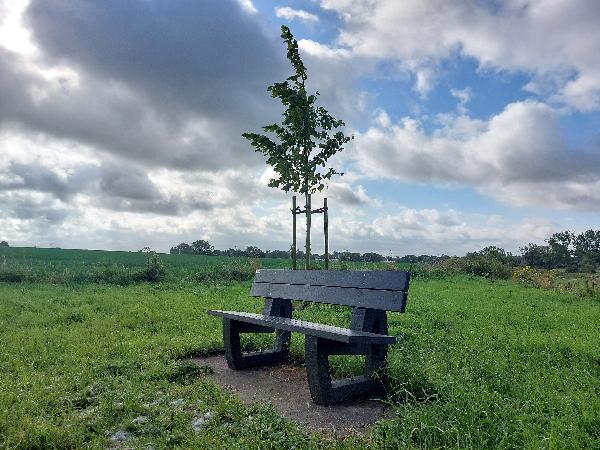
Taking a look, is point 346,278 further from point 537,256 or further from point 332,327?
point 537,256

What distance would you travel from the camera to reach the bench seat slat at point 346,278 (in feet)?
15.6

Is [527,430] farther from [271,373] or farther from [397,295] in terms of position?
[271,373]

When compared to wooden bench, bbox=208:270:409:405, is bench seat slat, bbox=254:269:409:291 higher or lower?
higher

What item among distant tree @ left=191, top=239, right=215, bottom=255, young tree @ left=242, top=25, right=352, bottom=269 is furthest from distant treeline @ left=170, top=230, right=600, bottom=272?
young tree @ left=242, top=25, right=352, bottom=269

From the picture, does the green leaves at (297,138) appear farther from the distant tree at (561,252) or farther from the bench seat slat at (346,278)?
the distant tree at (561,252)

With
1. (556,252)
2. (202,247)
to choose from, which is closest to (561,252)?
(556,252)

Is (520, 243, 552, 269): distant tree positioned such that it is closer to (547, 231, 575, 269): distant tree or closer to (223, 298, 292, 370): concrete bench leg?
(547, 231, 575, 269): distant tree

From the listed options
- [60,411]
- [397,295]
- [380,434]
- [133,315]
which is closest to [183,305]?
[133,315]

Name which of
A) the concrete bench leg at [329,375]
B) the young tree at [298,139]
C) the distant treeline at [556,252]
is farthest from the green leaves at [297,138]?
the distant treeline at [556,252]

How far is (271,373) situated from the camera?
5.89 metres

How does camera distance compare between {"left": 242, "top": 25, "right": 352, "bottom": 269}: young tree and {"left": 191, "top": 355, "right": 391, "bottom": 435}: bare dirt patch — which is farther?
{"left": 242, "top": 25, "right": 352, "bottom": 269}: young tree

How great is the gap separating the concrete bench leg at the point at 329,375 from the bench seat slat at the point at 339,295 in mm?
457

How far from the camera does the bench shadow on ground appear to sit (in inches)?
161

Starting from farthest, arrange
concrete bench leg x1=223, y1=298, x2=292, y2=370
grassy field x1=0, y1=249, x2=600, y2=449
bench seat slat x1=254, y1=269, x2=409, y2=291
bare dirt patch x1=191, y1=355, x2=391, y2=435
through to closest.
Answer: concrete bench leg x1=223, y1=298, x2=292, y2=370 → bench seat slat x1=254, y1=269, x2=409, y2=291 → bare dirt patch x1=191, y1=355, x2=391, y2=435 → grassy field x1=0, y1=249, x2=600, y2=449
